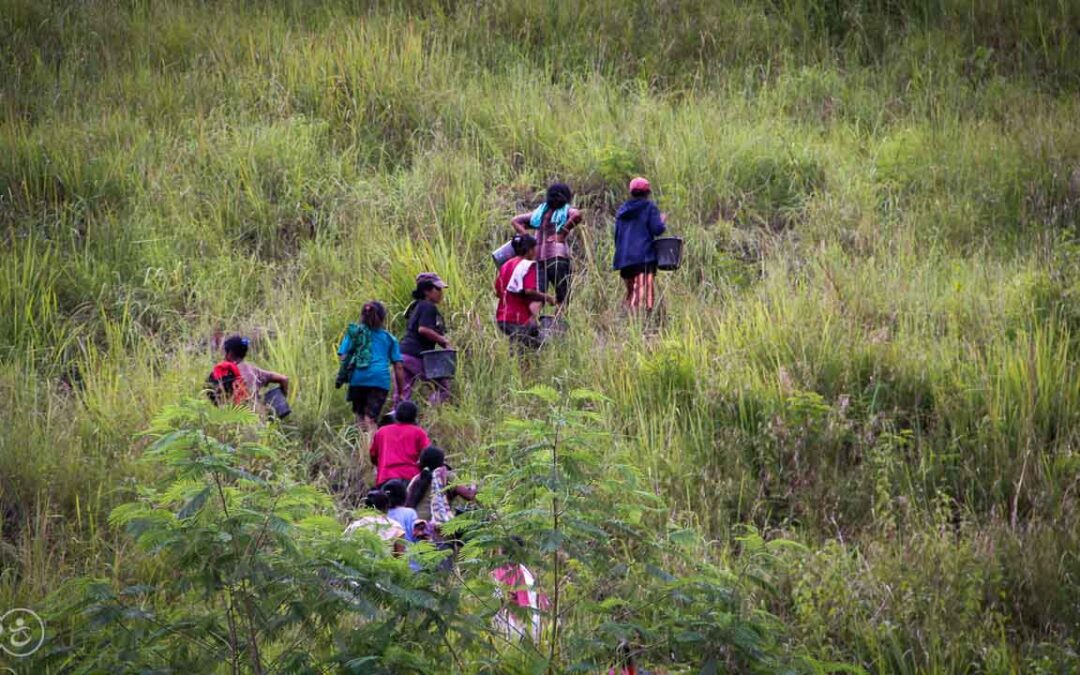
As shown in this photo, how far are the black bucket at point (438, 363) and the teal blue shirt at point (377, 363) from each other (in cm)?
24

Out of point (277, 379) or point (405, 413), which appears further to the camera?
point (277, 379)

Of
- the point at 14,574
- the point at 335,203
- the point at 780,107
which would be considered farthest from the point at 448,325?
the point at 780,107

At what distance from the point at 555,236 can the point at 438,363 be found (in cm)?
197

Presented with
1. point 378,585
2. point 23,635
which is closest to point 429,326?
point 23,635

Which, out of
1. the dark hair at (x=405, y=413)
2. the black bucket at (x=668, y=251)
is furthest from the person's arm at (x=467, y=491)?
the black bucket at (x=668, y=251)

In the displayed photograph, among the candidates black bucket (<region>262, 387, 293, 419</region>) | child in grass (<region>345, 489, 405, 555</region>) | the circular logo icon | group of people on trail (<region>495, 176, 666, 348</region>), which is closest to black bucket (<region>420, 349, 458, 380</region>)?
group of people on trail (<region>495, 176, 666, 348</region>)

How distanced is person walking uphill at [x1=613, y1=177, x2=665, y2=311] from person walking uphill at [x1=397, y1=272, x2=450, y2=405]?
1.72m

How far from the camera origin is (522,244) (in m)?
11.0

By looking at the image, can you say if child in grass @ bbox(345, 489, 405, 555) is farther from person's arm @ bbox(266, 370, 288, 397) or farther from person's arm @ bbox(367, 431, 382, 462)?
person's arm @ bbox(266, 370, 288, 397)

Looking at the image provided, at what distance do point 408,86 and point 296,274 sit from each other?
3817 millimetres

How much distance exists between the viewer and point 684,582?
523cm

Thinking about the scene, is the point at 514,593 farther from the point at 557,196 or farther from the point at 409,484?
the point at 557,196

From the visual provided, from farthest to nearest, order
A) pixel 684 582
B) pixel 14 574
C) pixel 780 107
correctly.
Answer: pixel 780 107 < pixel 14 574 < pixel 684 582

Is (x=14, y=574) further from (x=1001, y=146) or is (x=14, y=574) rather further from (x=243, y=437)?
(x=1001, y=146)
